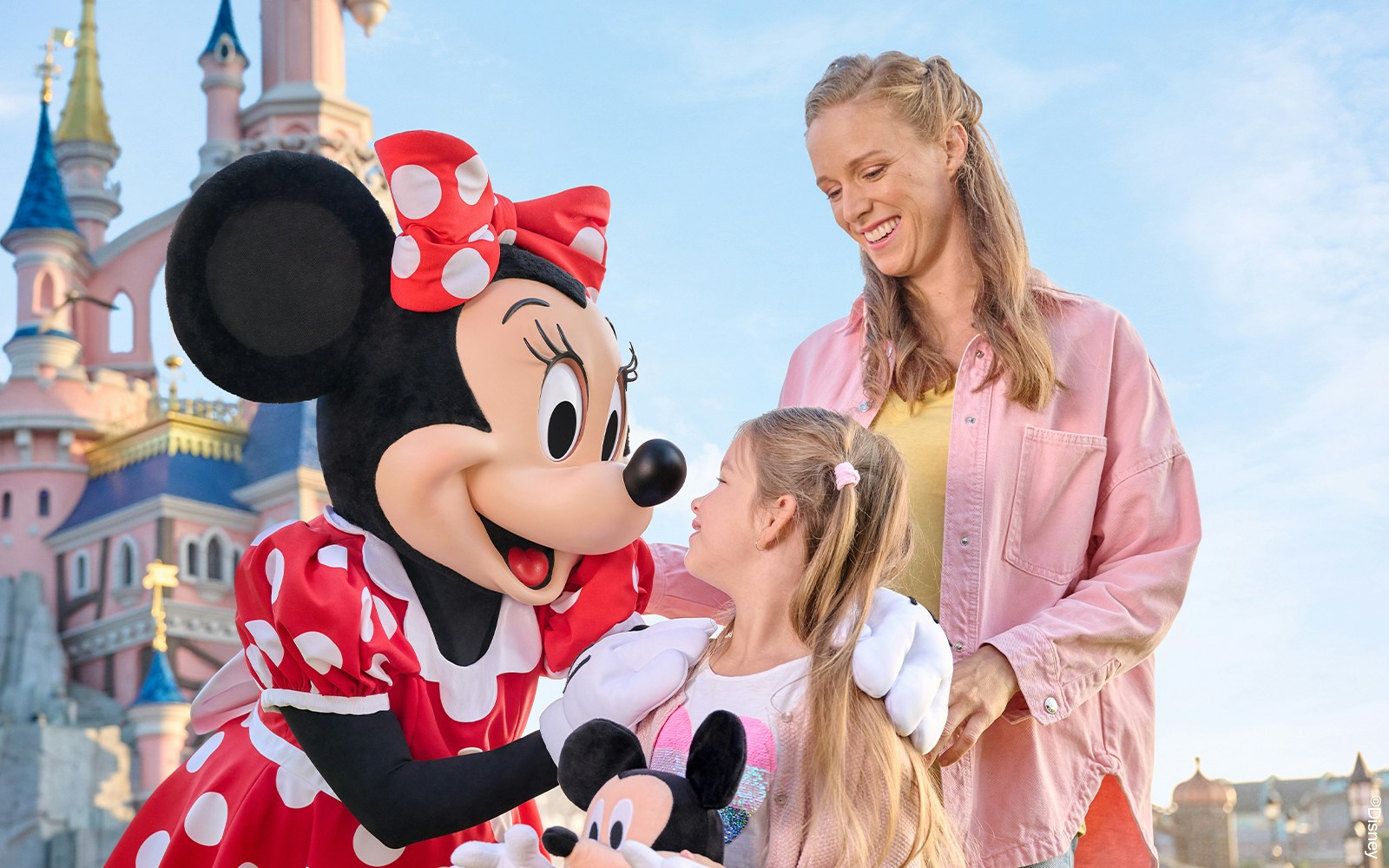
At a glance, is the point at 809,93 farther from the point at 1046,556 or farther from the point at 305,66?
the point at 305,66

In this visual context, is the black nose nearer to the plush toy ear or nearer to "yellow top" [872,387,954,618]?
"yellow top" [872,387,954,618]

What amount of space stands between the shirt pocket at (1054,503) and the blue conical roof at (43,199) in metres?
18.1

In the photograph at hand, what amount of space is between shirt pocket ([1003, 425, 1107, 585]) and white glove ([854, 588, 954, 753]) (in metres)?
0.31

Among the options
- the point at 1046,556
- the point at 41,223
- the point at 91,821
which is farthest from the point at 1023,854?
the point at 41,223

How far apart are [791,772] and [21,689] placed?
16701 millimetres

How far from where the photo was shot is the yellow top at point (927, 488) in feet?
6.29

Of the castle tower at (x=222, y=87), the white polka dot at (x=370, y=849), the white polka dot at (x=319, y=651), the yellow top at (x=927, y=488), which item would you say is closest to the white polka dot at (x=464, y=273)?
the white polka dot at (x=319, y=651)

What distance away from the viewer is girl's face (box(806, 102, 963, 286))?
1926 millimetres

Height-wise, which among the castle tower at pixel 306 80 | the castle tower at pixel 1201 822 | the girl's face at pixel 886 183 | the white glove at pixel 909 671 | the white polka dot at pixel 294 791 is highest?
the castle tower at pixel 306 80

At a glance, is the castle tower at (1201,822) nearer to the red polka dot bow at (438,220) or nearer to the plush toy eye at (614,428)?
the plush toy eye at (614,428)

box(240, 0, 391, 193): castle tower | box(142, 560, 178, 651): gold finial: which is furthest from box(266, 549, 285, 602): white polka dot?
box(240, 0, 391, 193): castle tower

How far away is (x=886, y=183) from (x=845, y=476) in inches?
19.0

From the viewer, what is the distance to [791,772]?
5.06 feet

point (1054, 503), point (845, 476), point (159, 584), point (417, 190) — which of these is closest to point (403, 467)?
point (417, 190)
